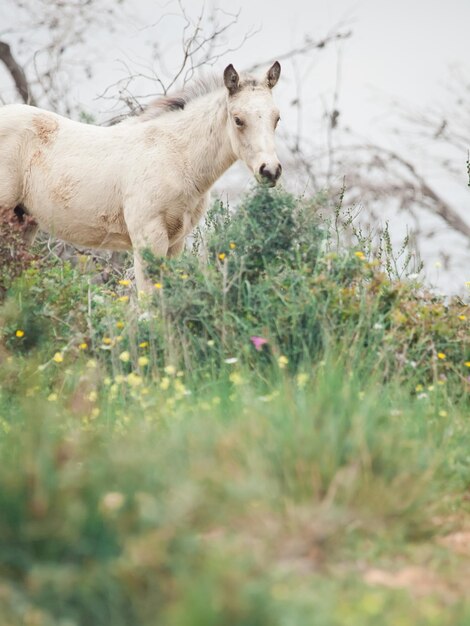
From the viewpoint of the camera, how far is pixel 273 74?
26.2 feet

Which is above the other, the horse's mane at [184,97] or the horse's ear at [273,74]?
the horse's ear at [273,74]

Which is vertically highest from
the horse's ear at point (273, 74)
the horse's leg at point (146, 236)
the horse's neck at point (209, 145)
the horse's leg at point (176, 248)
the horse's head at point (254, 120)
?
the horse's ear at point (273, 74)

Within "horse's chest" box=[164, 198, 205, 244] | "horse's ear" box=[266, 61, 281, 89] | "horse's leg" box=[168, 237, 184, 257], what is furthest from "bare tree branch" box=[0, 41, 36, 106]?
"horse's ear" box=[266, 61, 281, 89]

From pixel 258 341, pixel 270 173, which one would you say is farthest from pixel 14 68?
pixel 258 341

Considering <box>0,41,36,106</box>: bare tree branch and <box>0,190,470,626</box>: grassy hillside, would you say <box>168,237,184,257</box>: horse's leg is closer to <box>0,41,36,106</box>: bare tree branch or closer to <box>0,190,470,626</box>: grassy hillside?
<box>0,190,470,626</box>: grassy hillside

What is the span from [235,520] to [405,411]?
5.66ft

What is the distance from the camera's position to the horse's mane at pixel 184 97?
863 cm

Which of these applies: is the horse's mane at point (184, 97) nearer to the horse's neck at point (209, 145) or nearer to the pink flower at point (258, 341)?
the horse's neck at point (209, 145)

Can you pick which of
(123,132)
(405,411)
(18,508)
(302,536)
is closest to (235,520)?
(302,536)

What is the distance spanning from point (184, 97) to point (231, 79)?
0.95 m

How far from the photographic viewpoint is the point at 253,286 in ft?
21.8

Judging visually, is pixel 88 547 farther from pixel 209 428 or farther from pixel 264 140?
pixel 264 140

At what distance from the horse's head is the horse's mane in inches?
24.2

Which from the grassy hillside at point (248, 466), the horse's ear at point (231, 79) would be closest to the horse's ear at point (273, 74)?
the horse's ear at point (231, 79)
